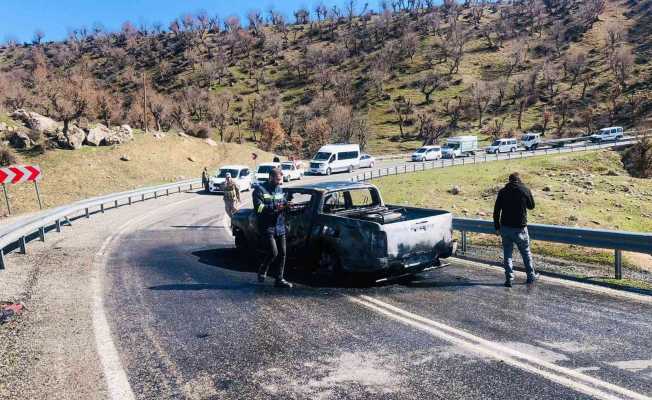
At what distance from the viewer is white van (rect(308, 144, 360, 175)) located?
4112 centimetres

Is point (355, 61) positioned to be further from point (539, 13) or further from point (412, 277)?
point (412, 277)

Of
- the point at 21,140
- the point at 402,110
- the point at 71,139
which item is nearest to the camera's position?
the point at 21,140

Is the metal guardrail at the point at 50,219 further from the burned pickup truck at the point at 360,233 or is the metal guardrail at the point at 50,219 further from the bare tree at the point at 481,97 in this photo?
the bare tree at the point at 481,97

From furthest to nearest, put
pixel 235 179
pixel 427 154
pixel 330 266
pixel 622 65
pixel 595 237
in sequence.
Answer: pixel 622 65, pixel 427 154, pixel 235 179, pixel 595 237, pixel 330 266

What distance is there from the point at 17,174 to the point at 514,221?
17.4 metres

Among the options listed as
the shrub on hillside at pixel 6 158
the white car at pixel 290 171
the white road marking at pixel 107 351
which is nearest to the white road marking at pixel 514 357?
the white road marking at pixel 107 351

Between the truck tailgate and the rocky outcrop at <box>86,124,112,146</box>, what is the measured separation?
38.3 m

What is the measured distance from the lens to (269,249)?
7.82 meters

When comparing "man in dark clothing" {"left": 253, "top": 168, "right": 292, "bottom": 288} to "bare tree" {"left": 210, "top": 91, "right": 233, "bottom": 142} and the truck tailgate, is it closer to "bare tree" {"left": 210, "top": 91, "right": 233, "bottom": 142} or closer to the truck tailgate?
the truck tailgate

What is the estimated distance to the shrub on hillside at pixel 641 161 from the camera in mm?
34625

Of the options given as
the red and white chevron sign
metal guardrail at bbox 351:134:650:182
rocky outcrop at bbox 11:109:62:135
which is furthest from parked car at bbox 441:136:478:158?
the red and white chevron sign

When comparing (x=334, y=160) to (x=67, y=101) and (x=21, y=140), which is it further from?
(x=21, y=140)

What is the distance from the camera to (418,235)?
7.78 m

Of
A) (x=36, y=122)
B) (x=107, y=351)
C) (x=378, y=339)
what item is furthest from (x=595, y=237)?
(x=36, y=122)
